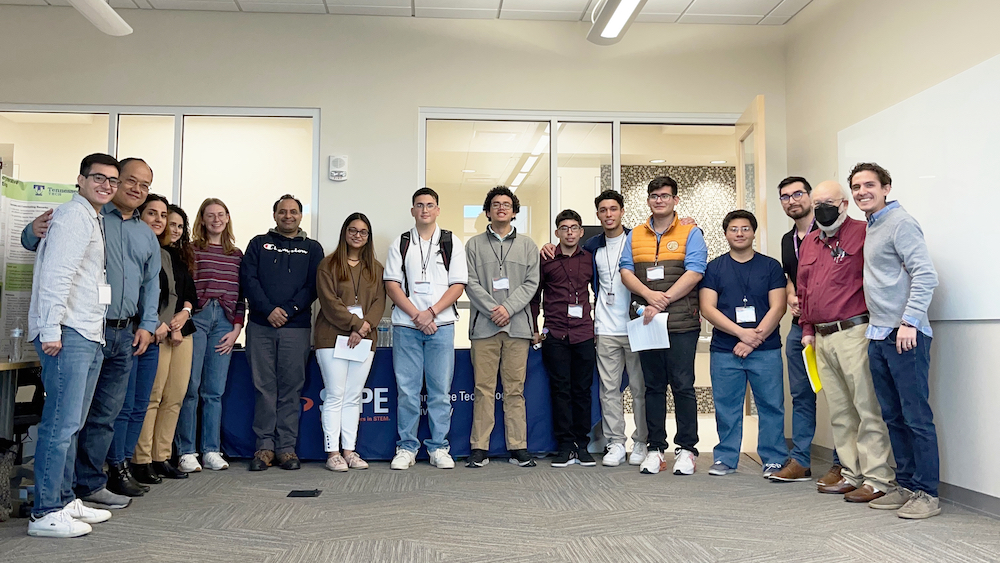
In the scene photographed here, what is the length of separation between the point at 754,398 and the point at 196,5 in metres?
4.60

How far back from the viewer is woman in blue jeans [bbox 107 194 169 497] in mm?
3258

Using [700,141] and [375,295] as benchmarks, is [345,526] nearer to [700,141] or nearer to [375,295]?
[375,295]

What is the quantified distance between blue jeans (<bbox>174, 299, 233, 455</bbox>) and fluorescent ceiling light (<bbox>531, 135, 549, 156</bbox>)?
2541 mm

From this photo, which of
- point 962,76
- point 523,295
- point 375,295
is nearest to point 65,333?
point 375,295

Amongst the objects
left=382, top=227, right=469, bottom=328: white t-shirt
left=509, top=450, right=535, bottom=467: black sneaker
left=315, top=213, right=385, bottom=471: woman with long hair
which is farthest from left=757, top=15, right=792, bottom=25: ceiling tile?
left=509, top=450, right=535, bottom=467: black sneaker

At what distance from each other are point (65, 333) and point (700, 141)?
4893mm

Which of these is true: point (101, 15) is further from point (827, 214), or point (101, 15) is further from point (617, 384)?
point (827, 214)

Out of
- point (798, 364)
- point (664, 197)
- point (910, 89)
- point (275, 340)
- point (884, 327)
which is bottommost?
point (798, 364)

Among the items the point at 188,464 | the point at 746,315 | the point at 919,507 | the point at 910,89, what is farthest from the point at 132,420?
the point at 910,89

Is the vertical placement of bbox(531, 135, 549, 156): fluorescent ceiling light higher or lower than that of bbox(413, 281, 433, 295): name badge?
higher

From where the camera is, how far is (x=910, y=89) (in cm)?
381

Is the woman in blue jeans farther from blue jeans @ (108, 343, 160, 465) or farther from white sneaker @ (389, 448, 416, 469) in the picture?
white sneaker @ (389, 448, 416, 469)

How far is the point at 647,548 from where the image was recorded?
2518 millimetres

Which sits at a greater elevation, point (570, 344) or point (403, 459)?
point (570, 344)
